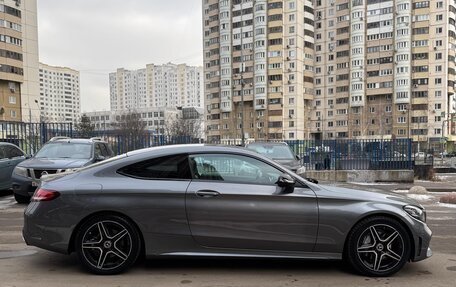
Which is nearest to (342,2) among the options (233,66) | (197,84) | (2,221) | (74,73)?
(233,66)

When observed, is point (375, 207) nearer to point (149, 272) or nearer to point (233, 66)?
point (149, 272)

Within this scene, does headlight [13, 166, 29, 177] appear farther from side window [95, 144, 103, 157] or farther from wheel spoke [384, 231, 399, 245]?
wheel spoke [384, 231, 399, 245]

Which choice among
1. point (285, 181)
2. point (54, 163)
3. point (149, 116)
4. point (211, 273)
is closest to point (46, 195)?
point (211, 273)

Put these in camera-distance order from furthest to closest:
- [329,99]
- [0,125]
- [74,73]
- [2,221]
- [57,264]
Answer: [74,73] < [329,99] < [0,125] < [2,221] < [57,264]

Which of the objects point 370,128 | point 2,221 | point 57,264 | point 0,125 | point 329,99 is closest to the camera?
point 57,264

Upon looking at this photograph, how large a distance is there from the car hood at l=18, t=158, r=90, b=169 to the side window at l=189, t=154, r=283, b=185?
6.10 m

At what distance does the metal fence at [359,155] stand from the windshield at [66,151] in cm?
991

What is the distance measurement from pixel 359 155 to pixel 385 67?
2827 inches

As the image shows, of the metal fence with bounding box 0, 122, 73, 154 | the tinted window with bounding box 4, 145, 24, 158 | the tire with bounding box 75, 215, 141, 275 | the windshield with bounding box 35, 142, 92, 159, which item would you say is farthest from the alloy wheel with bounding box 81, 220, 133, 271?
the metal fence with bounding box 0, 122, 73, 154

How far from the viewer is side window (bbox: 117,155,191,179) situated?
4770 mm

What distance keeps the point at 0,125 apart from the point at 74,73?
355ft

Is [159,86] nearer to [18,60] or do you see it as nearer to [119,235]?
[18,60]

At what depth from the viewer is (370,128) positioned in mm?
84188

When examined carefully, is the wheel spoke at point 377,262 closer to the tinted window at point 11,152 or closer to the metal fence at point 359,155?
the tinted window at point 11,152
